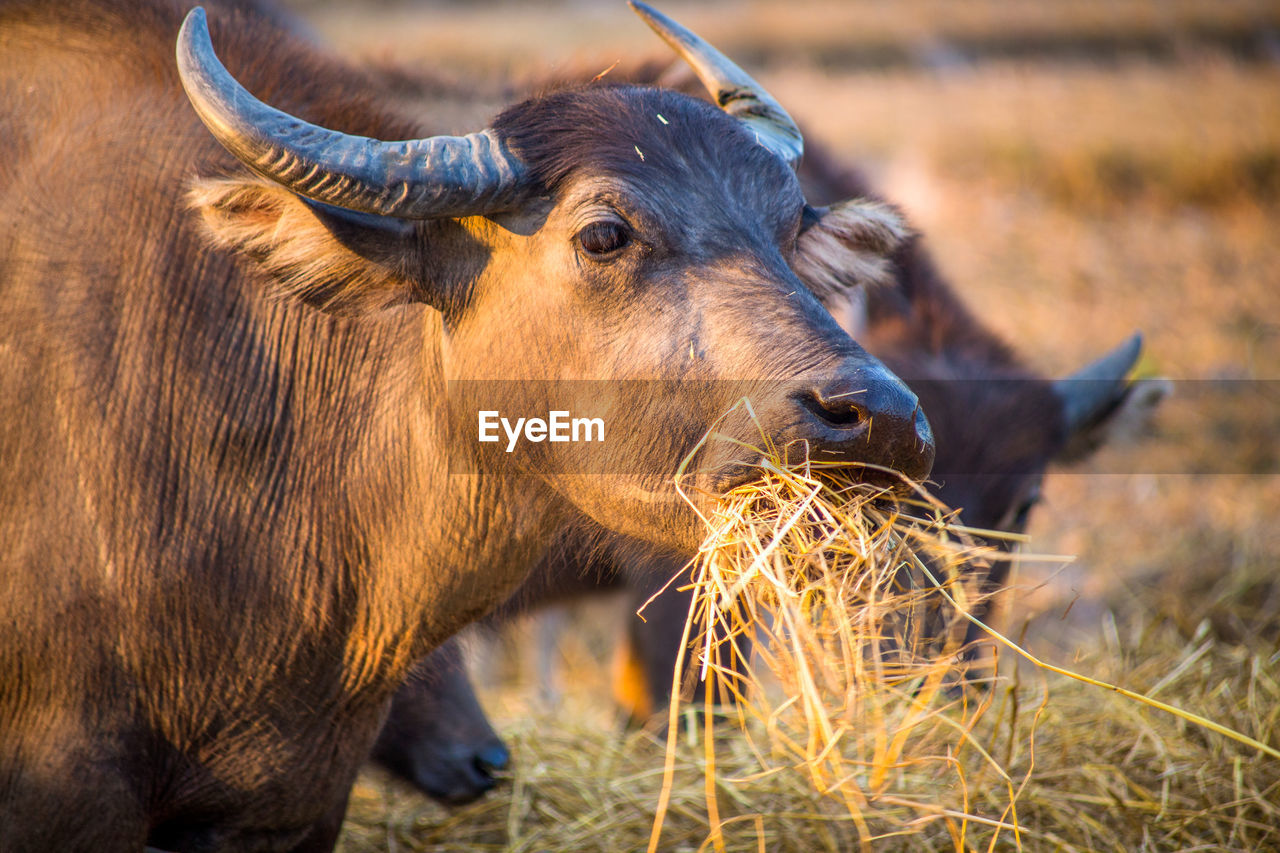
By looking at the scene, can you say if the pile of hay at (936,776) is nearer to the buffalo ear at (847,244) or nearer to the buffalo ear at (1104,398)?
the buffalo ear at (847,244)

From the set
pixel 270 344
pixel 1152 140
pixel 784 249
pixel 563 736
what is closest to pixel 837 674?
pixel 784 249

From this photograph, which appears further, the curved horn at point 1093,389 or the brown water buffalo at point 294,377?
the curved horn at point 1093,389

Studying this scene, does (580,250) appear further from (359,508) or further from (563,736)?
(563,736)

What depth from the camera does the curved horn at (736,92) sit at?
9.69 feet

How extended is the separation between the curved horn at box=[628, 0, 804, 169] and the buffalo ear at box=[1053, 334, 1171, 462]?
2196mm

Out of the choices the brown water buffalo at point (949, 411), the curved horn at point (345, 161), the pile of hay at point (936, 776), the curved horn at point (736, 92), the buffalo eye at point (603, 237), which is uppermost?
the curved horn at point (736, 92)

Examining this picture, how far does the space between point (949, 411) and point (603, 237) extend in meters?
2.33

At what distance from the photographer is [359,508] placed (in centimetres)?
284

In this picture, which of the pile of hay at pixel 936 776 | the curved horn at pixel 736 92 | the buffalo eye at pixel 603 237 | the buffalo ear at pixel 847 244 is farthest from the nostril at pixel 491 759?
the curved horn at pixel 736 92

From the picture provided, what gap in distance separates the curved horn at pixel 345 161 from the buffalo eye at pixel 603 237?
22cm

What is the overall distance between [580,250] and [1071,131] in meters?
11.3

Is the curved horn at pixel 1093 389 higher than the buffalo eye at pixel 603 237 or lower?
lower

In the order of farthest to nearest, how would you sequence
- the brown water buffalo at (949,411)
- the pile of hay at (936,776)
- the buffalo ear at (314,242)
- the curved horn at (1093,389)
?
the curved horn at (1093,389)
the brown water buffalo at (949,411)
the pile of hay at (936,776)
the buffalo ear at (314,242)

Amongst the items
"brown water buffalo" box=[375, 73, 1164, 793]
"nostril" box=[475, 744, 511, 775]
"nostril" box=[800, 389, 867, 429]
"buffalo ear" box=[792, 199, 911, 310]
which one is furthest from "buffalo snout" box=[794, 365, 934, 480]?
"nostril" box=[475, 744, 511, 775]
